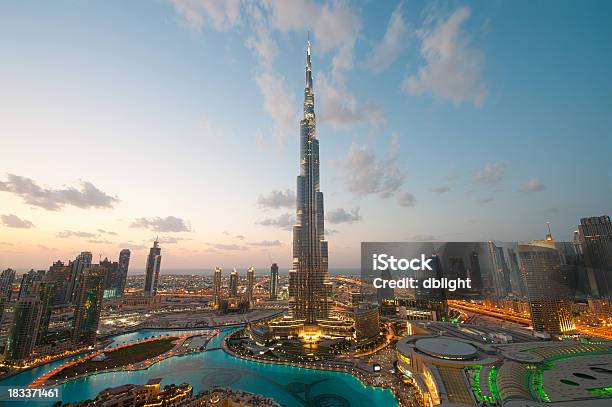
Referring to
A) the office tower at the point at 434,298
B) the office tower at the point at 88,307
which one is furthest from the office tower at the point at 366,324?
the office tower at the point at 88,307

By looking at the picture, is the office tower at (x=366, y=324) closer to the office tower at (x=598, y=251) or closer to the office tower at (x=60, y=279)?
the office tower at (x=598, y=251)

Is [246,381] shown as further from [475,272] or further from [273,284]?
[475,272]

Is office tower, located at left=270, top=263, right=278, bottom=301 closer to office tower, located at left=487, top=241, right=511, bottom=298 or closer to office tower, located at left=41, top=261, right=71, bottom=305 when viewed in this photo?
office tower, located at left=41, top=261, right=71, bottom=305

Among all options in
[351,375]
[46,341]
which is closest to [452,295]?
[351,375]

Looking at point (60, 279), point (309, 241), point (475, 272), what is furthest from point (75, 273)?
point (475, 272)

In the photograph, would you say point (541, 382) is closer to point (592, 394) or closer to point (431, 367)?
point (592, 394)

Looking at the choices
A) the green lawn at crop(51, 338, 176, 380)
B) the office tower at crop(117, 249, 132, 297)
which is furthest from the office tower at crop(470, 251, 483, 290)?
the office tower at crop(117, 249, 132, 297)

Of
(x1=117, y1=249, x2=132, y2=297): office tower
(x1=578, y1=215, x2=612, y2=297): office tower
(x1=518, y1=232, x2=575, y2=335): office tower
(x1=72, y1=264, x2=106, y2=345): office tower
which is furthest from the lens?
(x1=117, y1=249, x2=132, y2=297): office tower
